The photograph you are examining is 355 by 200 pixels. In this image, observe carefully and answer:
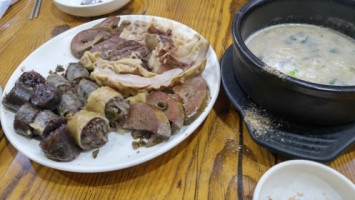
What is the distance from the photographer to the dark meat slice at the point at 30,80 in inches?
69.8

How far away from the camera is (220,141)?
166 cm

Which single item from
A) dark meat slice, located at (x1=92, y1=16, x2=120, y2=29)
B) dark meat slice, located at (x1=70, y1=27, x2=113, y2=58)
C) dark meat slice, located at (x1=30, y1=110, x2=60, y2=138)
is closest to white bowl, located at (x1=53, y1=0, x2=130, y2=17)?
dark meat slice, located at (x1=92, y1=16, x2=120, y2=29)

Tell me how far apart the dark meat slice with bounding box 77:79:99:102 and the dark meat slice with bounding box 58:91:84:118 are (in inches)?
1.6

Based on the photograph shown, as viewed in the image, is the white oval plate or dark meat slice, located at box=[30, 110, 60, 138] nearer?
the white oval plate

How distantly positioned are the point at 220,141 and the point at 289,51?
2.41 feet

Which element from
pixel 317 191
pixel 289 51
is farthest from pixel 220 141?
pixel 289 51

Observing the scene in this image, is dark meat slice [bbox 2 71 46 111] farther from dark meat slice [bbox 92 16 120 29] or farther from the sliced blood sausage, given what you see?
dark meat slice [bbox 92 16 120 29]

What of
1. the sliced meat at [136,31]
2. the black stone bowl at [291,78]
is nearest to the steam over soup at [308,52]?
the black stone bowl at [291,78]

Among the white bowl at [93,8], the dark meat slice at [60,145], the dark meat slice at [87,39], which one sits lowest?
the dark meat slice at [60,145]

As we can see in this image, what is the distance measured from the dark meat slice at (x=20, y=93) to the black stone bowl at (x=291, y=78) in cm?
136

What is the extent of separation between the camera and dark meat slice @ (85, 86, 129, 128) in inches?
63.3

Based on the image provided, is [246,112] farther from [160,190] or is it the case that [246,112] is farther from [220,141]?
[160,190]

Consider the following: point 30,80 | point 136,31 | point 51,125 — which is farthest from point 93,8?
point 51,125

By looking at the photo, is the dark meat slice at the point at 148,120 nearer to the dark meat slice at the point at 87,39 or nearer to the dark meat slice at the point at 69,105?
the dark meat slice at the point at 69,105
